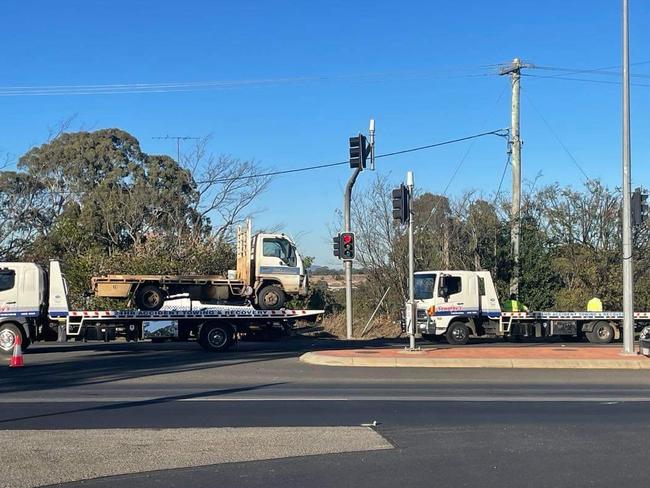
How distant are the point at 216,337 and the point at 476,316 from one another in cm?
874

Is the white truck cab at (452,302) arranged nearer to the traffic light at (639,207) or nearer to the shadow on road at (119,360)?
the shadow on road at (119,360)

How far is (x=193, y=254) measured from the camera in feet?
111

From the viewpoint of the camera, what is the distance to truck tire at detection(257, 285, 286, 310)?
22.6 meters

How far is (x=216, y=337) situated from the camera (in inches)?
874

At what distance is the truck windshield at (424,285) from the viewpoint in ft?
82.7

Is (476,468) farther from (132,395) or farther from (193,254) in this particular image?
(193,254)

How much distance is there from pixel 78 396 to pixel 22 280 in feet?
30.2

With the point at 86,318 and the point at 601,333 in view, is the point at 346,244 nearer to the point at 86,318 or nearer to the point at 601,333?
the point at 86,318

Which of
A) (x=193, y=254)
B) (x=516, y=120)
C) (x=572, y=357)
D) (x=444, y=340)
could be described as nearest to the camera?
(x=572, y=357)

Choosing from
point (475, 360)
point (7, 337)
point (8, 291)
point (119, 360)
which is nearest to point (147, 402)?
point (119, 360)

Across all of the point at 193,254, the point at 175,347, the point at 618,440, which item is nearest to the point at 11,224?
the point at 193,254

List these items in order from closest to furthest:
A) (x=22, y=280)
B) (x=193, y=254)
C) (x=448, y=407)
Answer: (x=448, y=407), (x=22, y=280), (x=193, y=254)

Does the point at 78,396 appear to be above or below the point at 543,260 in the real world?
below

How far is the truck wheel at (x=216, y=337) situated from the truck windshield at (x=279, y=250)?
2418 millimetres
